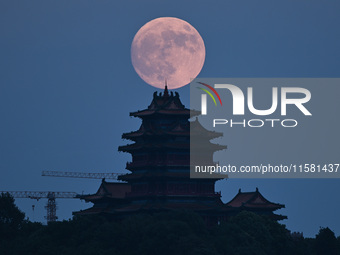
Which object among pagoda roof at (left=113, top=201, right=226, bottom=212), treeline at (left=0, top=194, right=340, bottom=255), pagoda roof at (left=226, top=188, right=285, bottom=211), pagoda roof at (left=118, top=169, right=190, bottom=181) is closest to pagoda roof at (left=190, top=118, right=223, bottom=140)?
pagoda roof at (left=118, top=169, right=190, bottom=181)

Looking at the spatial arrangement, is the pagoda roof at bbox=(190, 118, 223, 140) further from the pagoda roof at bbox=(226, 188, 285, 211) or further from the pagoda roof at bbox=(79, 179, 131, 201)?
the pagoda roof at bbox=(79, 179, 131, 201)

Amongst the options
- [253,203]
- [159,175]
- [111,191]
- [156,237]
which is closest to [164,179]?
[159,175]

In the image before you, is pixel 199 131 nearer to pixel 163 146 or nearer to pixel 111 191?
pixel 163 146

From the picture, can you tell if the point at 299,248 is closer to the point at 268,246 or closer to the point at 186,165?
the point at 268,246

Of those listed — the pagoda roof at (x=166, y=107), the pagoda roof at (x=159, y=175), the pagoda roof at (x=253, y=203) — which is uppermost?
the pagoda roof at (x=166, y=107)

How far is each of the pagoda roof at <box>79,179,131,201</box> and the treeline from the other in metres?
4.78

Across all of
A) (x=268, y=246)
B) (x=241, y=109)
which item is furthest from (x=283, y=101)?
(x=268, y=246)

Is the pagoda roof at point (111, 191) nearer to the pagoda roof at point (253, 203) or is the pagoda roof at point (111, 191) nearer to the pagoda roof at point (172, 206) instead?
the pagoda roof at point (172, 206)

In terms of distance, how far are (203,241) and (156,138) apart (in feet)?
82.2

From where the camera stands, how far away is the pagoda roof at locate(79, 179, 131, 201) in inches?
5925

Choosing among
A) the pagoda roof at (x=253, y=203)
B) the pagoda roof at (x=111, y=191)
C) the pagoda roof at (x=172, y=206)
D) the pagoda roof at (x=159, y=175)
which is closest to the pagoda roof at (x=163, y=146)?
the pagoda roof at (x=159, y=175)

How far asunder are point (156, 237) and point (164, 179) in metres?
18.2

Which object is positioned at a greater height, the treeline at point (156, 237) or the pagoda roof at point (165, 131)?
the pagoda roof at point (165, 131)

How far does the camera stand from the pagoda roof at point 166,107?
14938 centimetres
